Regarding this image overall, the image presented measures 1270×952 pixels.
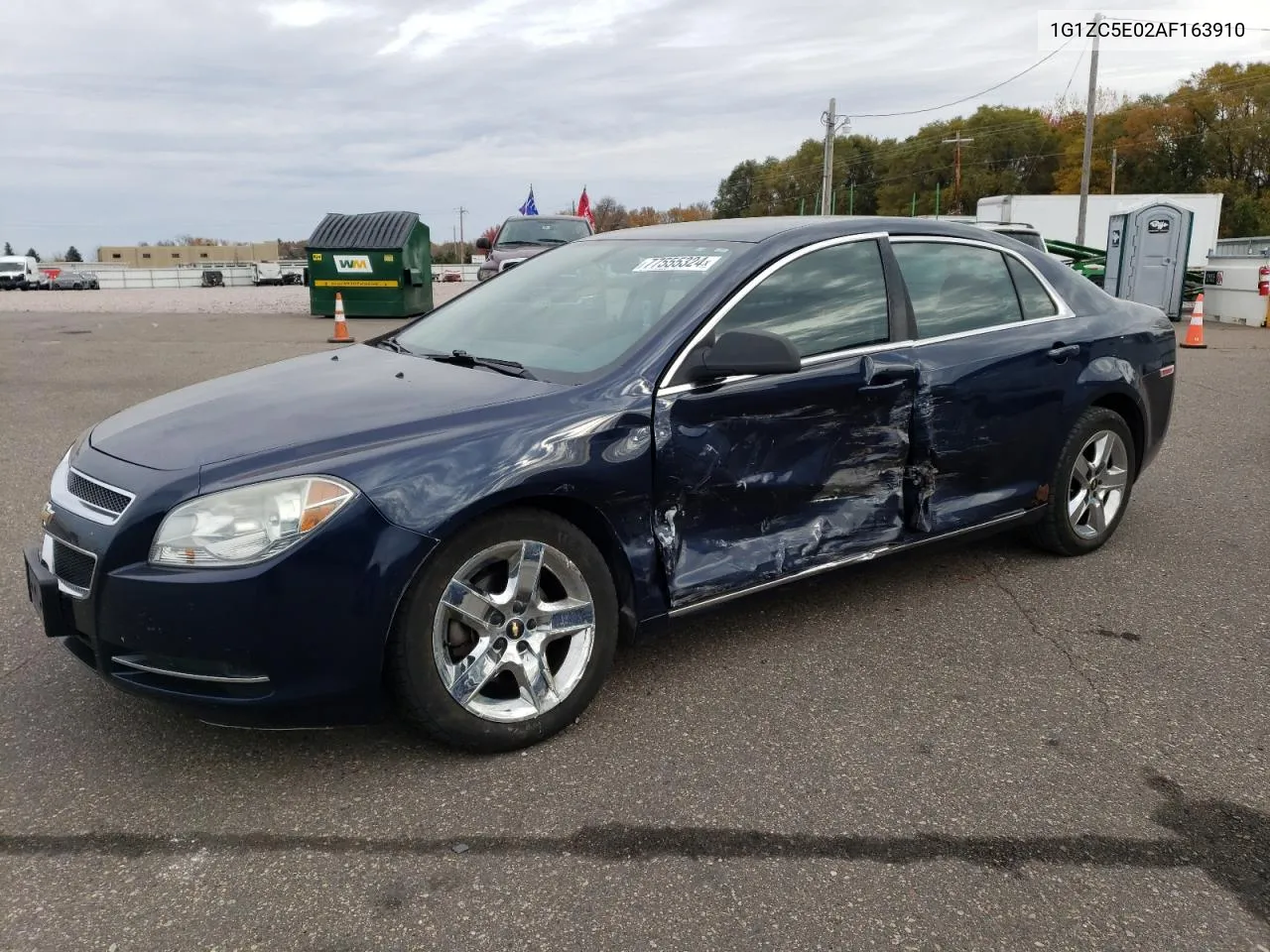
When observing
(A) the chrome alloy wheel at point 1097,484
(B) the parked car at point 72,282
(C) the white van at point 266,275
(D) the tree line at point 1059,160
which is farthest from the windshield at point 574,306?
(C) the white van at point 266,275

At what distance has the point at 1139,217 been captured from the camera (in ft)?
64.6

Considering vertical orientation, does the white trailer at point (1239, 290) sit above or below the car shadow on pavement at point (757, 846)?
above

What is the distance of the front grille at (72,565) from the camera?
2787mm

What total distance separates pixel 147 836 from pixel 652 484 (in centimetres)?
168

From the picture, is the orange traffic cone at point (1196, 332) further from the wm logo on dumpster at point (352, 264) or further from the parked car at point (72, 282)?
the parked car at point (72, 282)

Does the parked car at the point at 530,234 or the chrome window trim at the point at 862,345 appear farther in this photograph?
the parked car at the point at 530,234

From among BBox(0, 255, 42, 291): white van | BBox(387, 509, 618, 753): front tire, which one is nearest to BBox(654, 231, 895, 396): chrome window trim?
BBox(387, 509, 618, 753): front tire

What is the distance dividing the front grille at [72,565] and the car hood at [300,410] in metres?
0.29

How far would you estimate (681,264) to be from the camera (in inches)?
149

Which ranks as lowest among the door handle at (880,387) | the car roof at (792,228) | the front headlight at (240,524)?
the front headlight at (240,524)

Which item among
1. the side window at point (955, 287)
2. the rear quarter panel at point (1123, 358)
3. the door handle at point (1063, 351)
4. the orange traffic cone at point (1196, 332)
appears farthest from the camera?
the orange traffic cone at point (1196, 332)

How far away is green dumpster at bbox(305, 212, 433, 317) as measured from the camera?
59.2ft

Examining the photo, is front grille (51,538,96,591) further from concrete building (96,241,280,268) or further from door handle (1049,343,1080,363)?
concrete building (96,241,280,268)

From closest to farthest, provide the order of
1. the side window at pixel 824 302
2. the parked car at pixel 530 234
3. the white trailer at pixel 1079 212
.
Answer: the side window at pixel 824 302, the parked car at pixel 530 234, the white trailer at pixel 1079 212
